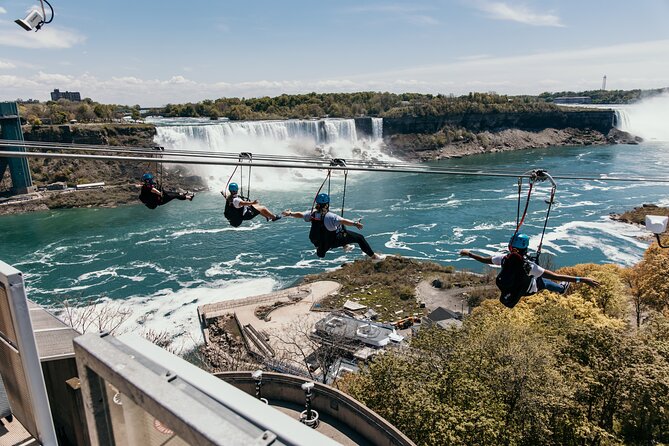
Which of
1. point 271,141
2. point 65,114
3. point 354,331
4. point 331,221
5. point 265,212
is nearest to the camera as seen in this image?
point 331,221

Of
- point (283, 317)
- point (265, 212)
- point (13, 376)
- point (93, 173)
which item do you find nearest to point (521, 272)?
point (265, 212)

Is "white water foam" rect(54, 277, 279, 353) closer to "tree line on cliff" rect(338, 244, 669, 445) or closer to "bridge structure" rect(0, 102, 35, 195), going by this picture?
"tree line on cliff" rect(338, 244, 669, 445)

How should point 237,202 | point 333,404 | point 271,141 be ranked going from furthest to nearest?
point 271,141 → point 333,404 → point 237,202

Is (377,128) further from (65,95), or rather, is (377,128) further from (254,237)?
(65,95)

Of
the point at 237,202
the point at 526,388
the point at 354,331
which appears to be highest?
the point at 237,202

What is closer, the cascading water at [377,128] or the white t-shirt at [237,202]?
the white t-shirt at [237,202]

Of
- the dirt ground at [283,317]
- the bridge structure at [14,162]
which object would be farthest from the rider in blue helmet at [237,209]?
the bridge structure at [14,162]

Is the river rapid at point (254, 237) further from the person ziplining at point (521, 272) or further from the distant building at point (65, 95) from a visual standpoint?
the distant building at point (65, 95)

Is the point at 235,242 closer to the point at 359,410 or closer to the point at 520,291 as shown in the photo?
the point at 359,410
